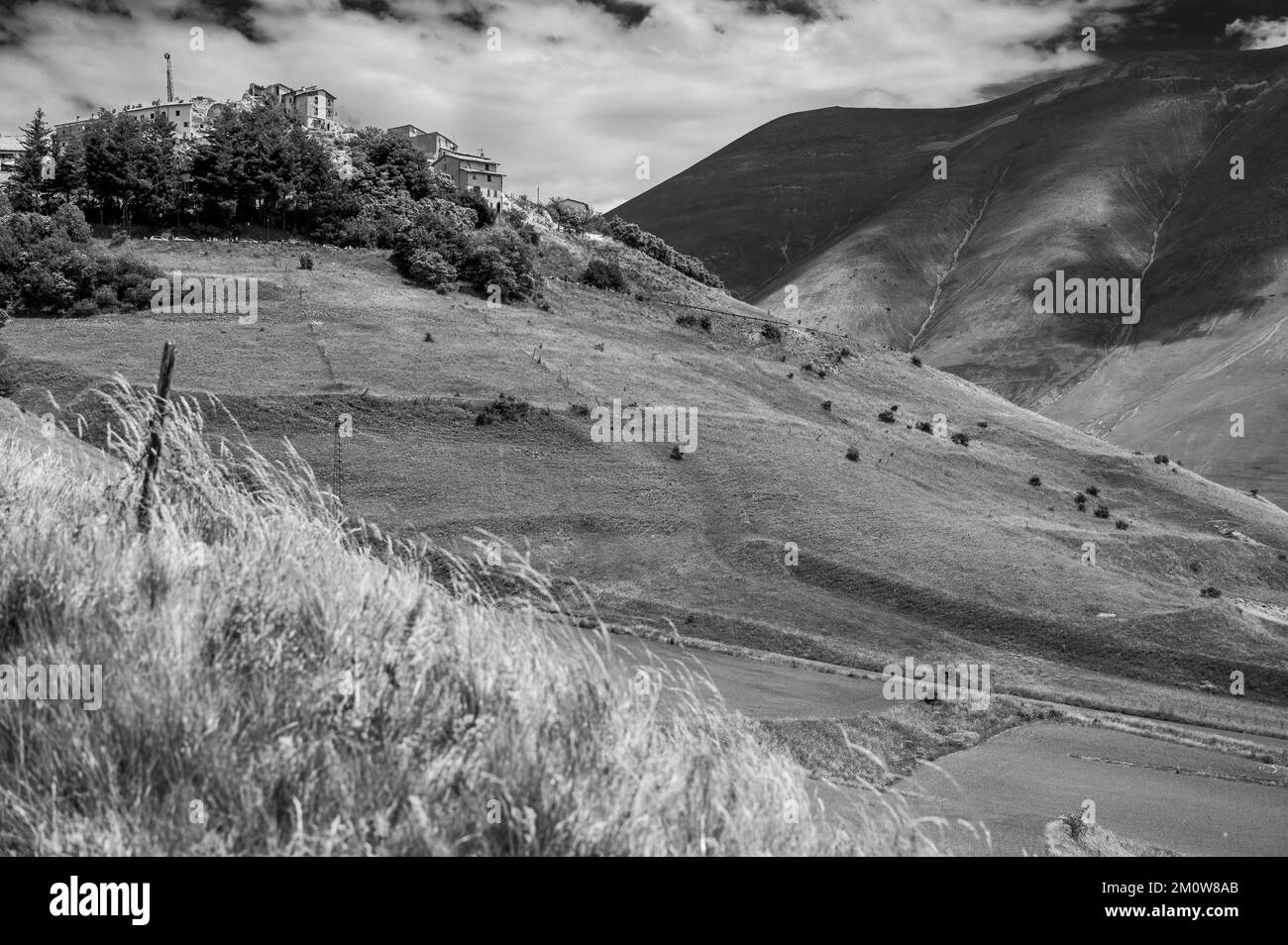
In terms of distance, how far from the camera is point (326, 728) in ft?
17.3

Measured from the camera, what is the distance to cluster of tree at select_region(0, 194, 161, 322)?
85.8m

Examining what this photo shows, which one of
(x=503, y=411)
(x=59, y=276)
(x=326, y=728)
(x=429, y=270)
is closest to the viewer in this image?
(x=326, y=728)

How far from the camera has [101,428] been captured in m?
66.6

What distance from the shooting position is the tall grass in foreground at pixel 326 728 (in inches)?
188

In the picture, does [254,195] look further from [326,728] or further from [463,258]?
[326,728]

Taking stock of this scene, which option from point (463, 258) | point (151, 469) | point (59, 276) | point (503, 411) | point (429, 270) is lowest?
point (151, 469)

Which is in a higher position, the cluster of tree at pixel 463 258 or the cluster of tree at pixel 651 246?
the cluster of tree at pixel 651 246

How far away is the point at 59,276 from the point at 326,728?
9711 cm

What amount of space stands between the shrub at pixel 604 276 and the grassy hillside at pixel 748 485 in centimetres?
1077

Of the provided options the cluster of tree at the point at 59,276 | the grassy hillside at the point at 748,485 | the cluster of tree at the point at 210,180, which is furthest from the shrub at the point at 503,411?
the cluster of tree at the point at 210,180

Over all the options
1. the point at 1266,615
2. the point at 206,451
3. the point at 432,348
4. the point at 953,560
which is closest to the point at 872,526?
the point at 953,560

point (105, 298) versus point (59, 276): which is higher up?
point (59, 276)

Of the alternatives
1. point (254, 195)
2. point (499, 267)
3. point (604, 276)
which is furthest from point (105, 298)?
point (604, 276)

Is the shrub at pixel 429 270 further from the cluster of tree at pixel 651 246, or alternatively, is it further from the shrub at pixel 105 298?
the cluster of tree at pixel 651 246
